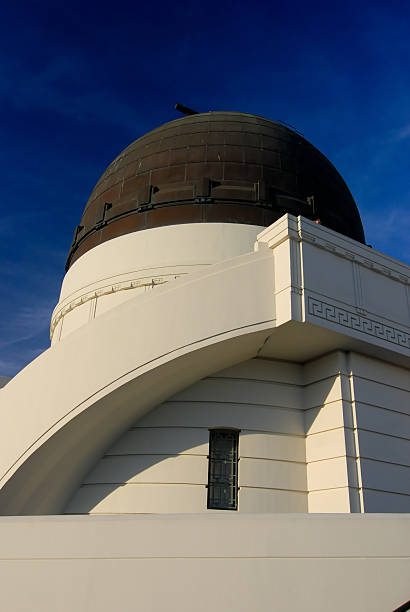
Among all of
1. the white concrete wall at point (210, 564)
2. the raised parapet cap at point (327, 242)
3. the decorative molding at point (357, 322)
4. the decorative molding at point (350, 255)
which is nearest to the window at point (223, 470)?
the decorative molding at point (357, 322)

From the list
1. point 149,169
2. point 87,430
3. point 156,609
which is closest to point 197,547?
point 156,609

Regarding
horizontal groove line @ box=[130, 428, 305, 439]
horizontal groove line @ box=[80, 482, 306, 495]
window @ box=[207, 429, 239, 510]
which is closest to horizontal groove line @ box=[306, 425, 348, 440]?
horizontal groove line @ box=[130, 428, 305, 439]

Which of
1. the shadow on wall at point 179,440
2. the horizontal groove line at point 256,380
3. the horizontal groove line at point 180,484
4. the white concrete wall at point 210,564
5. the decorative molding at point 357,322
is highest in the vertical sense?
the decorative molding at point 357,322

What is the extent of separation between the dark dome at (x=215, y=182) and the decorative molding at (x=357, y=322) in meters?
3.85

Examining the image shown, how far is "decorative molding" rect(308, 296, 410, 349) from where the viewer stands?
8484 mm

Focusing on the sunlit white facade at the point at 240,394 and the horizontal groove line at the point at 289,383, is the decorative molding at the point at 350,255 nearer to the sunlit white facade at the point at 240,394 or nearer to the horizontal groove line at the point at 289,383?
the sunlit white facade at the point at 240,394

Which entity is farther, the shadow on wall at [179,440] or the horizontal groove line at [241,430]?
the horizontal groove line at [241,430]

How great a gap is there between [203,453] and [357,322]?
10.6ft

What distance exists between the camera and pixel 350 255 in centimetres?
941

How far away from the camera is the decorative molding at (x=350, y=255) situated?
Result: 900 cm

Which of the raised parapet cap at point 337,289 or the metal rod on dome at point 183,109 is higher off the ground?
the metal rod on dome at point 183,109

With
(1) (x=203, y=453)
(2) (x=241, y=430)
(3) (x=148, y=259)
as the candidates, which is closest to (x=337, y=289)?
(2) (x=241, y=430)

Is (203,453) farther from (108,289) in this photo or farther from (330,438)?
(108,289)

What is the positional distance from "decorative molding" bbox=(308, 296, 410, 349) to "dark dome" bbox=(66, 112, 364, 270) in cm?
385
